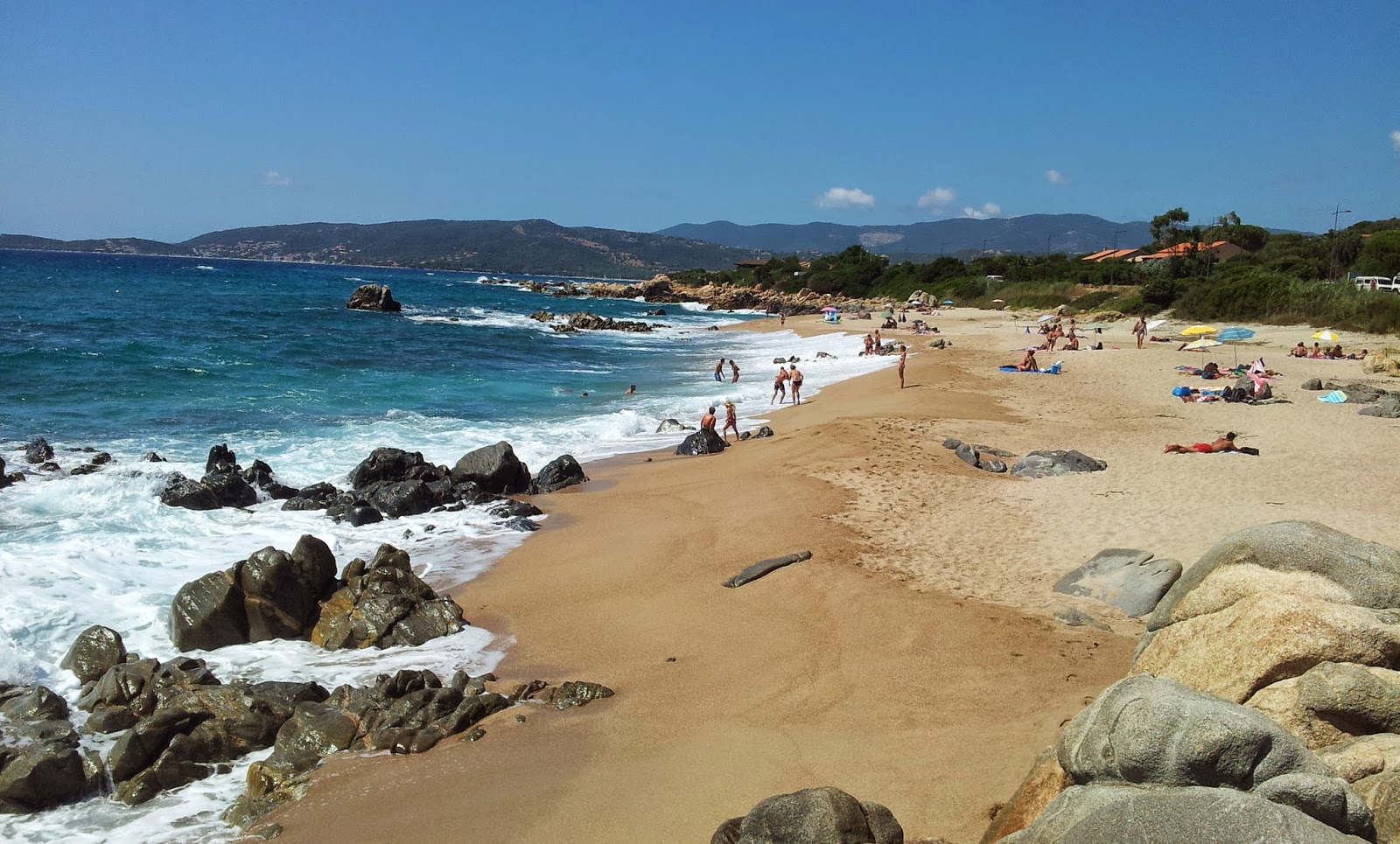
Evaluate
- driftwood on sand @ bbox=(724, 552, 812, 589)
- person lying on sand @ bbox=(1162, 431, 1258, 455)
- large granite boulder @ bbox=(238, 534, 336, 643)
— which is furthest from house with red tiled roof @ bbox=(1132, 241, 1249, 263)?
large granite boulder @ bbox=(238, 534, 336, 643)

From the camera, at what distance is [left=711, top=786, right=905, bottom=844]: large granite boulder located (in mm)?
4395

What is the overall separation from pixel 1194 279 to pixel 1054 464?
40186 millimetres

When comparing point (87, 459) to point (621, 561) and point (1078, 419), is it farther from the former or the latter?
point (1078, 419)

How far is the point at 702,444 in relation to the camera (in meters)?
18.0

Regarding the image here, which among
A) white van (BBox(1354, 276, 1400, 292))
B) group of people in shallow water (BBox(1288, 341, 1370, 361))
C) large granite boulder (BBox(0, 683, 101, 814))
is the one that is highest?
white van (BBox(1354, 276, 1400, 292))

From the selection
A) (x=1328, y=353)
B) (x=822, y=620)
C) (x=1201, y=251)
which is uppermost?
(x=1201, y=251)

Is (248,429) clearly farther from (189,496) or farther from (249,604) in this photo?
(249,604)

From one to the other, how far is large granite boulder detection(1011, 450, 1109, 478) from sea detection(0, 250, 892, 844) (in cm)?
704

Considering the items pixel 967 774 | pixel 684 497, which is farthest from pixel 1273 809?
pixel 684 497

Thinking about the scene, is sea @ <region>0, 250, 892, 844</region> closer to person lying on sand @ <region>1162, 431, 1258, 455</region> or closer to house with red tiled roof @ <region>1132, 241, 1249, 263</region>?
person lying on sand @ <region>1162, 431, 1258, 455</region>

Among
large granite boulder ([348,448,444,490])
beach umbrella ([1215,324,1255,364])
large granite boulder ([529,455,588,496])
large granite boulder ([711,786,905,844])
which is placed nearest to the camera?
large granite boulder ([711,786,905,844])

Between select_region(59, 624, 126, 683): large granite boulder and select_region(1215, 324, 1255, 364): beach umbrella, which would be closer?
select_region(59, 624, 126, 683): large granite boulder

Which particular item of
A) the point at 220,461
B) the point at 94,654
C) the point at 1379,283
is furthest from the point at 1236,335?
the point at 94,654

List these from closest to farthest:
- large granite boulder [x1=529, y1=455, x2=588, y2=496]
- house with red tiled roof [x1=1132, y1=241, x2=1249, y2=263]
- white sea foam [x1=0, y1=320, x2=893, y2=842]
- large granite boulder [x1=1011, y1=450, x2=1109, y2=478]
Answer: white sea foam [x1=0, y1=320, x2=893, y2=842], large granite boulder [x1=1011, y1=450, x2=1109, y2=478], large granite boulder [x1=529, y1=455, x2=588, y2=496], house with red tiled roof [x1=1132, y1=241, x2=1249, y2=263]
